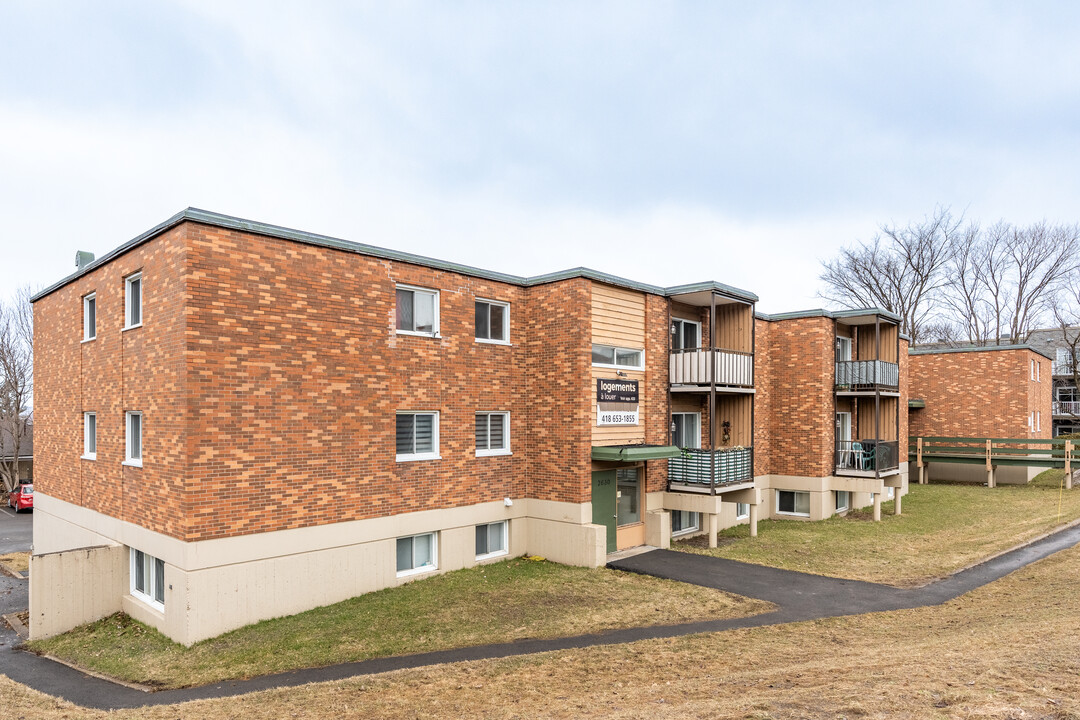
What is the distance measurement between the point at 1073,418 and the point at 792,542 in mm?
49887

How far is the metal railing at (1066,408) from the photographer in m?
53.6

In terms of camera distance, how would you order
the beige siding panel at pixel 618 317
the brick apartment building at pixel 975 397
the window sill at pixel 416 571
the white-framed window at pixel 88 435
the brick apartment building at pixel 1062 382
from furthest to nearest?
the brick apartment building at pixel 1062 382
the brick apartment building at pixel 975 397
the beige siding panel at pixel 618 317
the white-framed window at pixel 88 435
the window sill at pixel 416 571

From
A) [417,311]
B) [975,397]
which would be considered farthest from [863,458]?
[417,311]

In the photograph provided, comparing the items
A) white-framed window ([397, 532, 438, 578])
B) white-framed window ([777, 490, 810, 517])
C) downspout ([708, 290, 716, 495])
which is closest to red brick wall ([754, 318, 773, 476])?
white-framed window ([777, 490, 810, 517])

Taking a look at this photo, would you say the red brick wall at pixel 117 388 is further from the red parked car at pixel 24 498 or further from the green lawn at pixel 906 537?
the red parked car at pixel 24 498

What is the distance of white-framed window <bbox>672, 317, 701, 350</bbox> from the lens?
19531mm

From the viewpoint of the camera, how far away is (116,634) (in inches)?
491

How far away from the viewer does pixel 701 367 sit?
59.7 feet

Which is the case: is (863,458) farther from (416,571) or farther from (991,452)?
(416,571)

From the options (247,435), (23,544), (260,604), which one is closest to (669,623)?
(260,604)

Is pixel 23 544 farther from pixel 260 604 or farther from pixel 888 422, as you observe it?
pixel 888 422

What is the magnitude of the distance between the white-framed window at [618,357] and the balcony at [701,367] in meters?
1.23

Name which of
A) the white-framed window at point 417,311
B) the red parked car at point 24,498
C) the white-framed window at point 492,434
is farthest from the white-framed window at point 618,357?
the red parked car at point 24,498

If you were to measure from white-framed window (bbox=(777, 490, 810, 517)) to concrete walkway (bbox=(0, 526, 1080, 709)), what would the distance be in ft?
21.6
